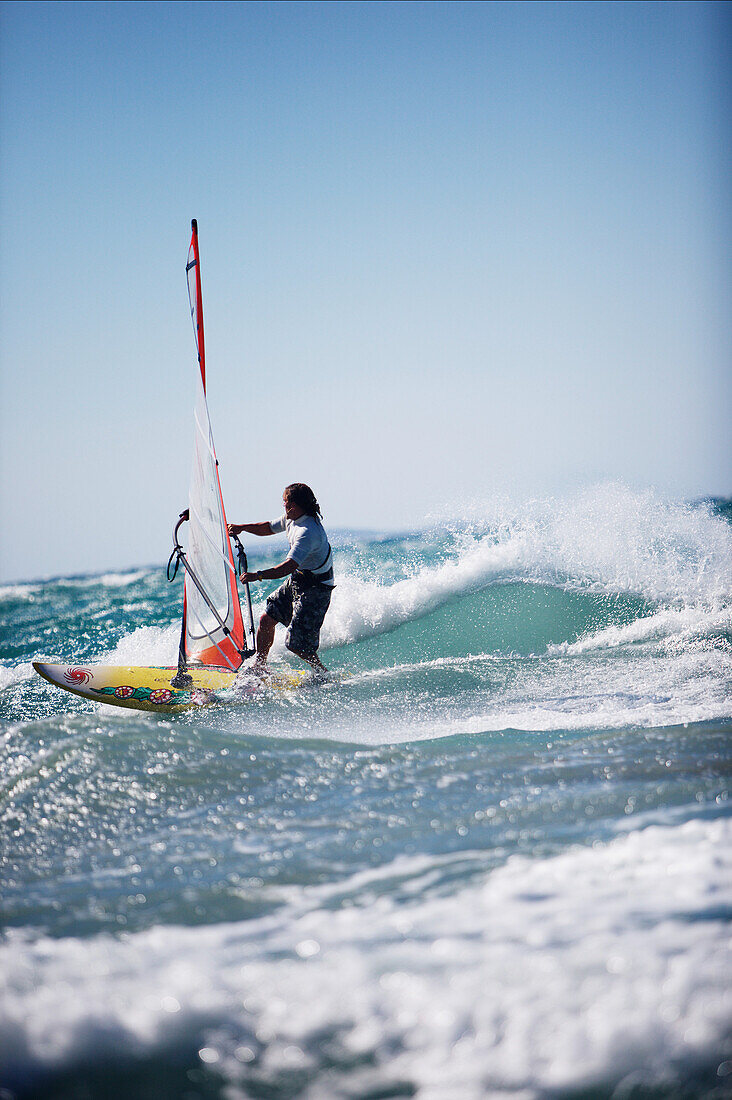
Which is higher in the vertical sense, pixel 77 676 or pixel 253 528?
pixel 253 528

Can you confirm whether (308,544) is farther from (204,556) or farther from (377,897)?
(377,897)

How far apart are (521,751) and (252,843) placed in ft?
5.36

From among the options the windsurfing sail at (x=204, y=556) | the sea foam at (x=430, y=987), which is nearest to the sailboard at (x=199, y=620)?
the windsurfing sail at (x=204, y=556)

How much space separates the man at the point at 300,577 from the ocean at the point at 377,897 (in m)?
0.70

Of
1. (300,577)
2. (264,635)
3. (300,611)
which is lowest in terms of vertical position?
(264,635)

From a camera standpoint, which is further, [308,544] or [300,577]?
[300,577]

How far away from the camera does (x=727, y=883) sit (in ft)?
8.05

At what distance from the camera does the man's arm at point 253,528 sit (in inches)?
247

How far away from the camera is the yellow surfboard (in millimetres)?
A: 5777

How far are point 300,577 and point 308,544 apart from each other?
1.29ft

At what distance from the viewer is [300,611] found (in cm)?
630

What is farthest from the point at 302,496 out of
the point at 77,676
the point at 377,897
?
the point at 377,897

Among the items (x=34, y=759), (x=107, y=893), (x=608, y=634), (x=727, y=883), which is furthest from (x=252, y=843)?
(x=608, y=634)

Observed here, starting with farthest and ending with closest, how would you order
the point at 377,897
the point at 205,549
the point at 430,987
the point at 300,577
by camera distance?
1. the point at 300,577
2. the point at 205,549
3. the point at 377,897
4. the point at 430,987
